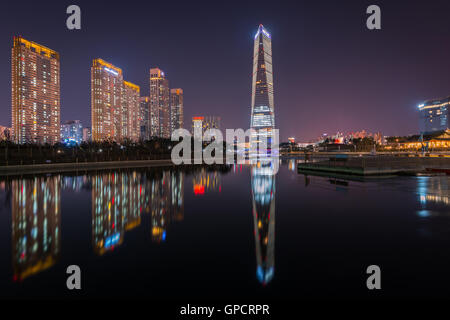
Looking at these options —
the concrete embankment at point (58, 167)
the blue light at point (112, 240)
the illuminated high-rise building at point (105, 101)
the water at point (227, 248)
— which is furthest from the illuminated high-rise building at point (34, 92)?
the blue light at point (112, 240)

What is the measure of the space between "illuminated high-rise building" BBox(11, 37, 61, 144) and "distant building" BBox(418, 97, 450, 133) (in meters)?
217

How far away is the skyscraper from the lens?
176875mm

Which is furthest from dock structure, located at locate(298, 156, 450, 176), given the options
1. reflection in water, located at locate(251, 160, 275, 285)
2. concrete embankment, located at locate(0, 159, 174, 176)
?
concrete embankment, located at locate(0, 159, 174, 176)

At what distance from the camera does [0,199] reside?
11.7 metres

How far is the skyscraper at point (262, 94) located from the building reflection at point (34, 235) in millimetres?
174592

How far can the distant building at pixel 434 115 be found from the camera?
146500mm

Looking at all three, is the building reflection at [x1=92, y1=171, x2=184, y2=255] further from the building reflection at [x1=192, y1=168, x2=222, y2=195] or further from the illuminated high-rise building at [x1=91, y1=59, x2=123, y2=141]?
the illuminated high-rise building at [x1=91, y1=59, x2=123, y2=141]

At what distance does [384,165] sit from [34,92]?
176953 mm

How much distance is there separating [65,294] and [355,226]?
703 cm

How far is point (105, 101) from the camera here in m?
184

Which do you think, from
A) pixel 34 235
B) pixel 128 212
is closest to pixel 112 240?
pixel 34 235

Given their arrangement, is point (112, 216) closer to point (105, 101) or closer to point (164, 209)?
point (164, 209)
